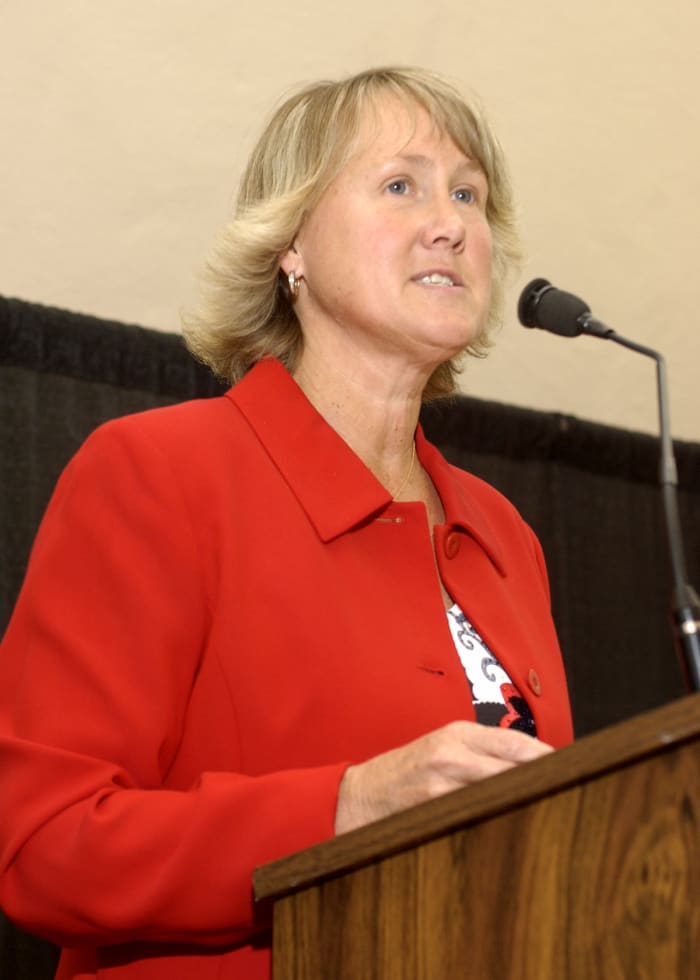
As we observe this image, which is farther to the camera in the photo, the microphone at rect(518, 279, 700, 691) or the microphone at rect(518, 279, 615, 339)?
the microphone at rect(518, 279, 615, 339)

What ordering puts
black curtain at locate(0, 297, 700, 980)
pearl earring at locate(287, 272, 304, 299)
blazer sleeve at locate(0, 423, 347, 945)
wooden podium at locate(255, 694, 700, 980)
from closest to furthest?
wooden podium at locate(255, 694, 700, 980), blazer sleeve at locate(0, 423, 347, 945), pearl earring at locate(287, 272, 304, 299), black curtain at locate(0, 297, 700, 980)

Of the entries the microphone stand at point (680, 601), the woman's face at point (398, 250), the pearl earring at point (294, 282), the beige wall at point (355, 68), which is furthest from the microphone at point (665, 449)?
the beige wall at point (355, 68)

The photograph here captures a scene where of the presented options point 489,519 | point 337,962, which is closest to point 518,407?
point 489,519

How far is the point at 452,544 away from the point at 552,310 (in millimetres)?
321

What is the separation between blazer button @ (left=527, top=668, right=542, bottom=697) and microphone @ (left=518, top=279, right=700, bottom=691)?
226 mm

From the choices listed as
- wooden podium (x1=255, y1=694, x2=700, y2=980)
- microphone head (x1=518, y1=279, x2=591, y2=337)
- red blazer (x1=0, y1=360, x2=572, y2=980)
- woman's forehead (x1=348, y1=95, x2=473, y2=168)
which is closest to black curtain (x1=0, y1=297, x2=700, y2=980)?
woman's forehead (x1=348, y1=95, x2=473, y2=168)

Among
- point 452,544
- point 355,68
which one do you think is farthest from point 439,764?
point 355,68

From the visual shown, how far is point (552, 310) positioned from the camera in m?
1.71

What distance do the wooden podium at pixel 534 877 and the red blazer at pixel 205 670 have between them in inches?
5.4

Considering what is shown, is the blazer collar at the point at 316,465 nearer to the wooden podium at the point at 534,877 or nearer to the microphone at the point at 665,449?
the microphone at the point at 665,449

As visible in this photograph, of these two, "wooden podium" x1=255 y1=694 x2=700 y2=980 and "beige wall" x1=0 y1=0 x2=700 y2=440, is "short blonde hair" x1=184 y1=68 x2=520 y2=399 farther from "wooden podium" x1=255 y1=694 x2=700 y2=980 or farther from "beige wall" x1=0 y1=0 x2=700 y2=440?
"beige wall" x1=0 y1=0 x2=700 y2=440

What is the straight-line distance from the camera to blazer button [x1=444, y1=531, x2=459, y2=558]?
182 cm

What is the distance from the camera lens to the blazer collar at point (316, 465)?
170 cm

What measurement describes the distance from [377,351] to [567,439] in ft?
7.46
